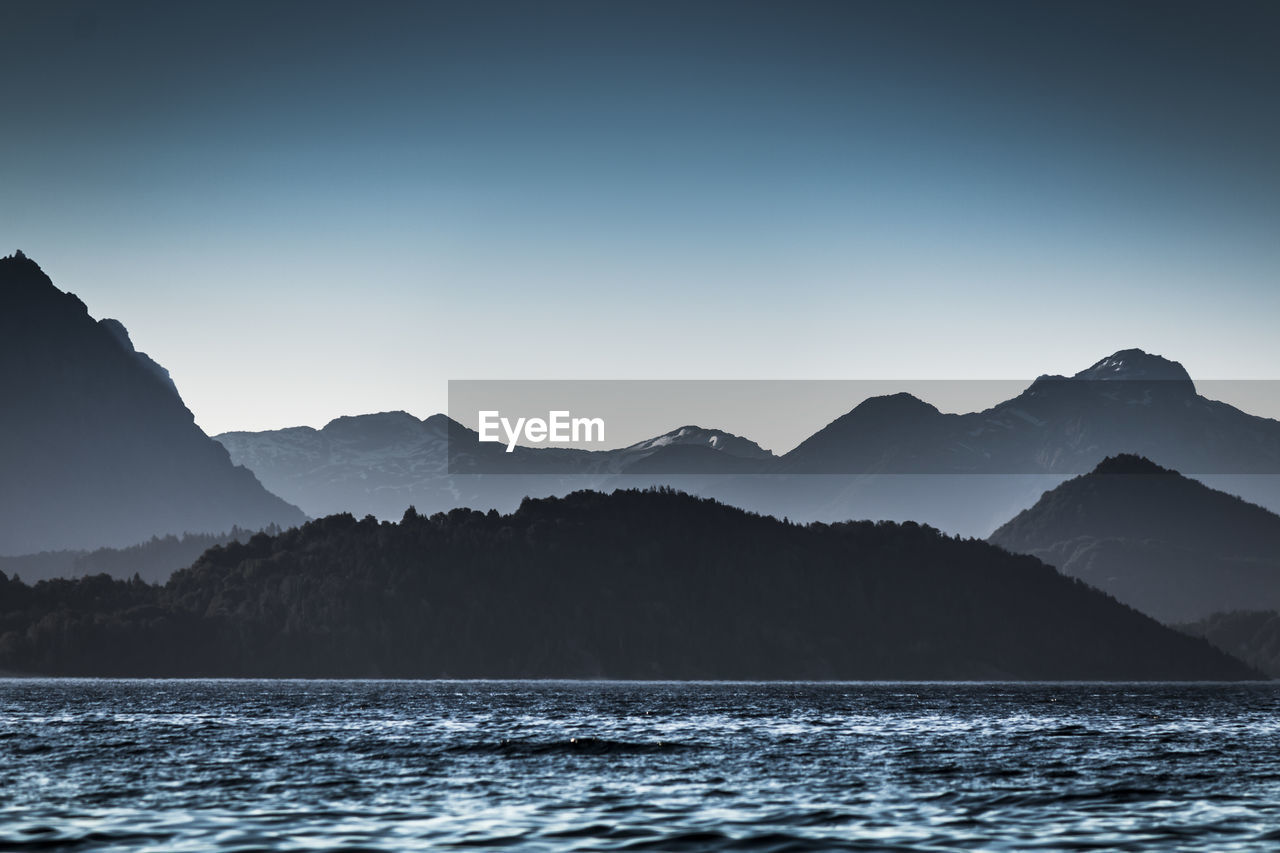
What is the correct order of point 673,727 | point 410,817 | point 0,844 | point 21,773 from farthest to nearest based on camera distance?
point 673,727 < point 21,773 < point 410,817 < point 0,844

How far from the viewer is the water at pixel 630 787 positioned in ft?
180

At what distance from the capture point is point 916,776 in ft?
268

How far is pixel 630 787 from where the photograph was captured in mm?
74500

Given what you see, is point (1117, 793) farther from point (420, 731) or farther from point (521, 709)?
point (521, 709)

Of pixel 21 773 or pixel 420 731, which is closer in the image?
pixel 21 773

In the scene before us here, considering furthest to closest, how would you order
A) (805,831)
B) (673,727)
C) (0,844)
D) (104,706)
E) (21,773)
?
(104,706) < (673,727) < (21,773) < (805,831) < (0,844)

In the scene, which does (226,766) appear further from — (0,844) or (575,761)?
(0,844)

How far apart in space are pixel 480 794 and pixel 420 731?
61.0 meters

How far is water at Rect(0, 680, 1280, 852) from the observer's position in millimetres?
54938

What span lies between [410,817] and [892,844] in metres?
20.4

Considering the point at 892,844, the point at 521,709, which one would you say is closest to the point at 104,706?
the point at 521,709

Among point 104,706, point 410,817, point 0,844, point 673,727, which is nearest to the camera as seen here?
point 0,844

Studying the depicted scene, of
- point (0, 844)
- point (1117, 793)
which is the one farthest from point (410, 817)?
point (1117, 793)

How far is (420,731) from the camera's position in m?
130
